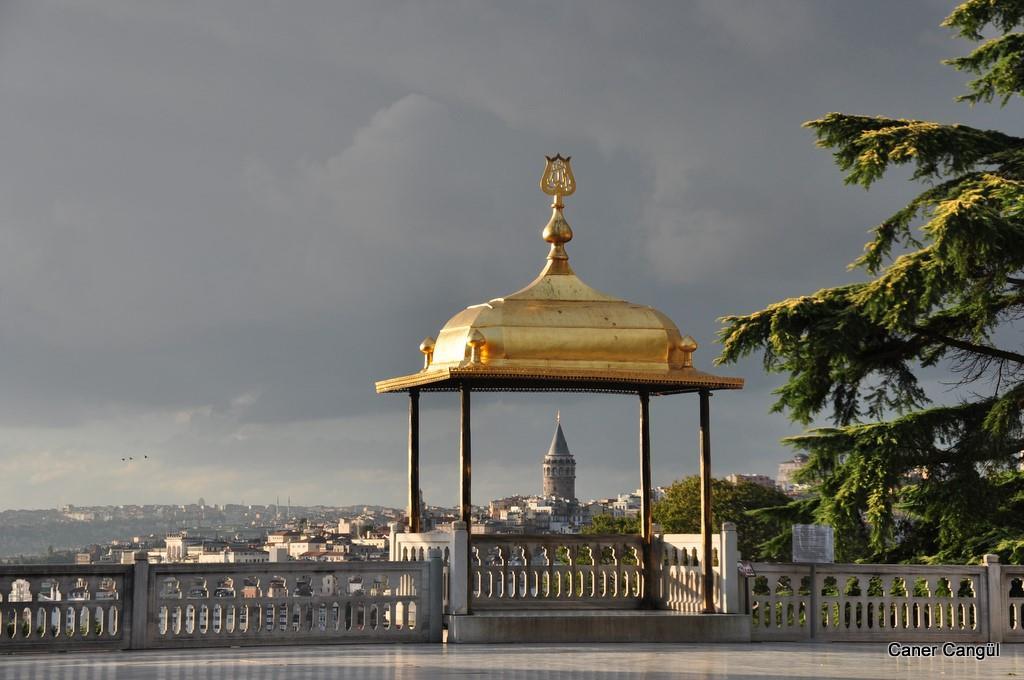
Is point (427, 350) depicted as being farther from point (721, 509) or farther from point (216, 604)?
point (721, 509)

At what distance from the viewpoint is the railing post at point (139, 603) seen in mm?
13727

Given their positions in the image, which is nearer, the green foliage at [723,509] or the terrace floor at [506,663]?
the terrace floor at [506,663]

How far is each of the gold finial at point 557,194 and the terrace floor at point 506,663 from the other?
193 inches

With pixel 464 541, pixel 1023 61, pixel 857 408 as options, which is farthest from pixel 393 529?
pixel 1023 61

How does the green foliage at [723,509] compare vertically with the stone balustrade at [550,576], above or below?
above

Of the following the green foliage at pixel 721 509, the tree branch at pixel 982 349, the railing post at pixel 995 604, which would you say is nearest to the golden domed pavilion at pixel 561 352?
the railing post at pixel 995 604

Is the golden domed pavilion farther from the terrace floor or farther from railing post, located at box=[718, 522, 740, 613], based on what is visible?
the terrace floor

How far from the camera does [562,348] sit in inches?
621

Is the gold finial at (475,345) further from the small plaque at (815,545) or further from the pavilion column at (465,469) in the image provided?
the small plaque at (815,545)

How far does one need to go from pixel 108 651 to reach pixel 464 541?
3415 millimetres

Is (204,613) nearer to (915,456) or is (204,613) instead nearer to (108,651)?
(108,651)

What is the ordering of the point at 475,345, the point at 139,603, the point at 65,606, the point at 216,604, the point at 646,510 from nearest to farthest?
1. the point at 65,606
2. the point at 139,603
3. the point at 216,604
4. the point at 475,345
5. the point at 646,510

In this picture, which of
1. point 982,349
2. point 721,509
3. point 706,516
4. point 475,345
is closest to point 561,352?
point 475,345

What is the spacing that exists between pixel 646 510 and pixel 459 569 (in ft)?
10.4
